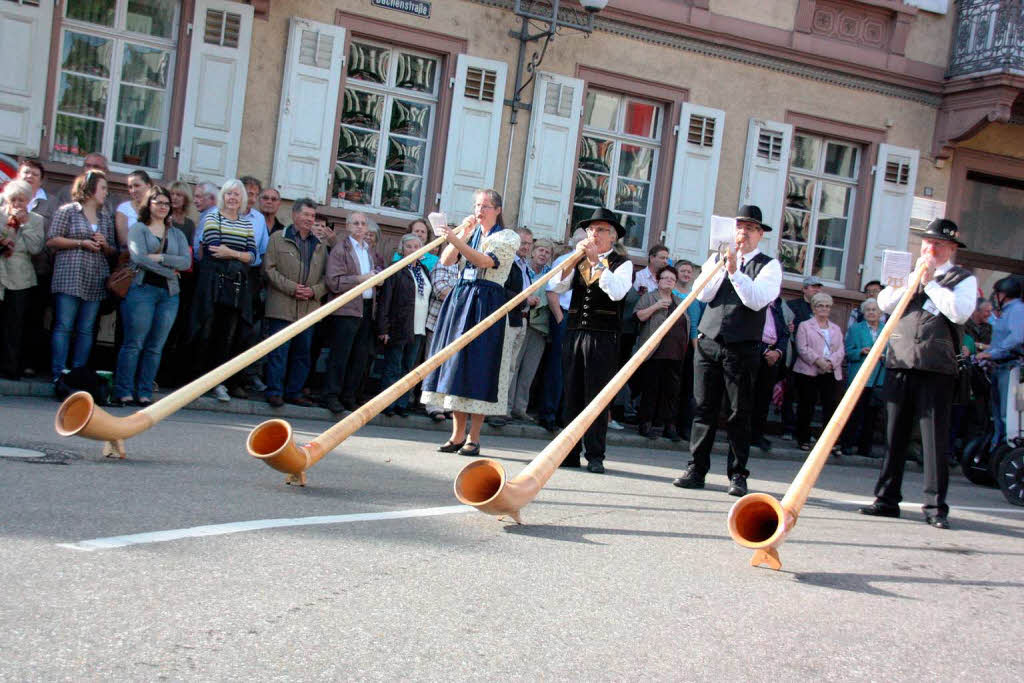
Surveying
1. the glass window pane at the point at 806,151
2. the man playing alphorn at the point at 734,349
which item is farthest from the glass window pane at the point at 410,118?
the man playing alphorn at the point at 734,349

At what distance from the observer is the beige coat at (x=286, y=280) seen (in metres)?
11.7

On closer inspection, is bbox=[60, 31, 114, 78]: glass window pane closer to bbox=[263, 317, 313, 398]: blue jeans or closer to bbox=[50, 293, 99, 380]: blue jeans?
bbox=[263, 317, 313, 398]: blue jeans

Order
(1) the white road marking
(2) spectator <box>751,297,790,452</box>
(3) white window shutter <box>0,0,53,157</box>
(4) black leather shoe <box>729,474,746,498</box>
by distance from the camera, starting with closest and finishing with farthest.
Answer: (1) the white road marking, (4) black leather shoe <box>729,474,746,498</box>, (2) spectator <box>751,297,790,452</box>, (3) white window shutter <box>0,0,53,157</box>

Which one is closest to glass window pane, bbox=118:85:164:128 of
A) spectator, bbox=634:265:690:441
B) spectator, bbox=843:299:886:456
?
spectator, bbox=634:265:690:441

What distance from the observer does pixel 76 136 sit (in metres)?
14.6

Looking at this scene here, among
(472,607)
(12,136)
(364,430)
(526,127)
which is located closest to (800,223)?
(526,127)

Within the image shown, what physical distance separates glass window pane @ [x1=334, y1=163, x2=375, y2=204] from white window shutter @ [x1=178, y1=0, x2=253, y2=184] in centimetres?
144

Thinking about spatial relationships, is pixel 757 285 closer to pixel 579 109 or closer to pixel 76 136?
pixel 579 109

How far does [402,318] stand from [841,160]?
9.92m

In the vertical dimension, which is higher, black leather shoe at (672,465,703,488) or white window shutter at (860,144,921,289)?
white window shutter at (860,144,921,289)

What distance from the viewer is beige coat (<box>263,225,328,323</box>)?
462 inches

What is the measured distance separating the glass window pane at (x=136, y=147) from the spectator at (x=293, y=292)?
3783mm

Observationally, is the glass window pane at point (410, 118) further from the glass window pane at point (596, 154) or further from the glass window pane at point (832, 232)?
the glass window pane at point (832, 232)

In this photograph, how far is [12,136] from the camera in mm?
14047
